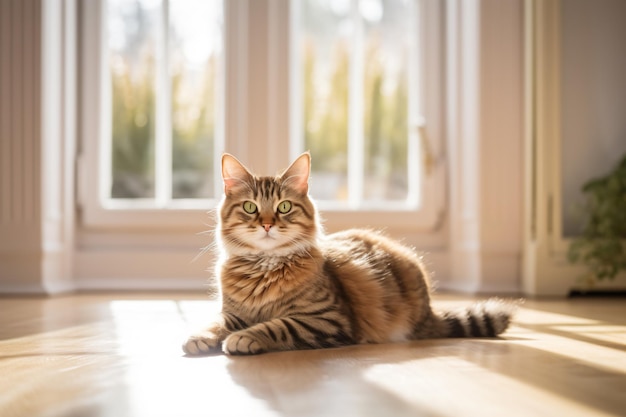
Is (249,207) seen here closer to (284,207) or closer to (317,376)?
(284,207)

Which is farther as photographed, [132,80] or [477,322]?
[132,80]

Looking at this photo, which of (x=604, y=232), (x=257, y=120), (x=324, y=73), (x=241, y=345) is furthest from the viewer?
(x=324, y=73)

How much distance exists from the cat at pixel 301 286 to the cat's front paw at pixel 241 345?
45 mm

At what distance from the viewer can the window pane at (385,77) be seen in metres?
4.07

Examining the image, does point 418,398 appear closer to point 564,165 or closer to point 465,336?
point 465,336

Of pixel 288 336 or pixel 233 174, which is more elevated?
pixel 233 174

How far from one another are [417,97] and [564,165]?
81 cm

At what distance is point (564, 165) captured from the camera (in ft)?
11.3

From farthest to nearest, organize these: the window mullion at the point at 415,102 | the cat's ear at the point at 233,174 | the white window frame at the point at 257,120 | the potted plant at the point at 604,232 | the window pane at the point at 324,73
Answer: the window pane at the point at 324,73 < the window mullion at the point at 415,102 < the white window frame at the point at 257,120 < the potted plant at the point at 604,232 < the cat's ear at the point at 233,174

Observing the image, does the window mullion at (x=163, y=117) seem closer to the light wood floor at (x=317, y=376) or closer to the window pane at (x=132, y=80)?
the window pane at (x=132, y=80)

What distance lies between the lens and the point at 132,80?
3.96 meters

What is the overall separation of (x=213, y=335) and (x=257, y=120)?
204 centimetres

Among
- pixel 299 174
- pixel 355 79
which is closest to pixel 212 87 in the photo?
pixel 355 79

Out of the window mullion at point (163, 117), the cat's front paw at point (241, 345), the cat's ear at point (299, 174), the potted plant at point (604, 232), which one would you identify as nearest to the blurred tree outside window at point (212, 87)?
the window mullion at point (163, 117)
